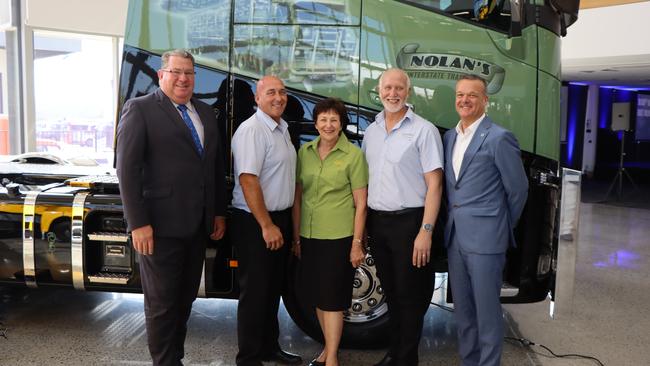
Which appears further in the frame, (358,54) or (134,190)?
(358,54)

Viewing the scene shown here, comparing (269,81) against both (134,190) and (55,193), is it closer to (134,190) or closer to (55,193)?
(134,190)

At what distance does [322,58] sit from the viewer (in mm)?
2777

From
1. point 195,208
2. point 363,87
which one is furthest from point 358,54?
point 195,208

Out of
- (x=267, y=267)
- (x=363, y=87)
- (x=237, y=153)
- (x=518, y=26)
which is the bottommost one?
(x=267, y=267)

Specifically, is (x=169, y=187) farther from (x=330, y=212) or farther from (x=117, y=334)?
(x=117, y=334)

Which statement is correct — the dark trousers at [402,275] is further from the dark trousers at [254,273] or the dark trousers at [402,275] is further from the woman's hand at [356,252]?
the dark trousers at [254,273]

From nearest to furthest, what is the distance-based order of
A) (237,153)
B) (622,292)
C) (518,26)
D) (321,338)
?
1. (237,153)
2. (518,26)
3. (321,338)
4. (622,292)

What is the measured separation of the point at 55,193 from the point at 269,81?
1449 millimetres

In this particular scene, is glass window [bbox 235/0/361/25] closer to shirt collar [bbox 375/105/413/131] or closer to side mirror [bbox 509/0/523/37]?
shirt collar [bbox 375/105/413/131]

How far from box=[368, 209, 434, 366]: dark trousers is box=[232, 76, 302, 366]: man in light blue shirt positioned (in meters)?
0.44

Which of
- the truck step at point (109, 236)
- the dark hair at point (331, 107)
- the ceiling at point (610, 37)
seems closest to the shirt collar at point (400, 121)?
the dark hair at point (331, 107)

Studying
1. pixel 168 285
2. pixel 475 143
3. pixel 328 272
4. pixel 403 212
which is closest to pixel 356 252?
pixel 328 272

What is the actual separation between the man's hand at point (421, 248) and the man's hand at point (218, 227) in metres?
0.90

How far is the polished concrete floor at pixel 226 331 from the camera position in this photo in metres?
3.10
